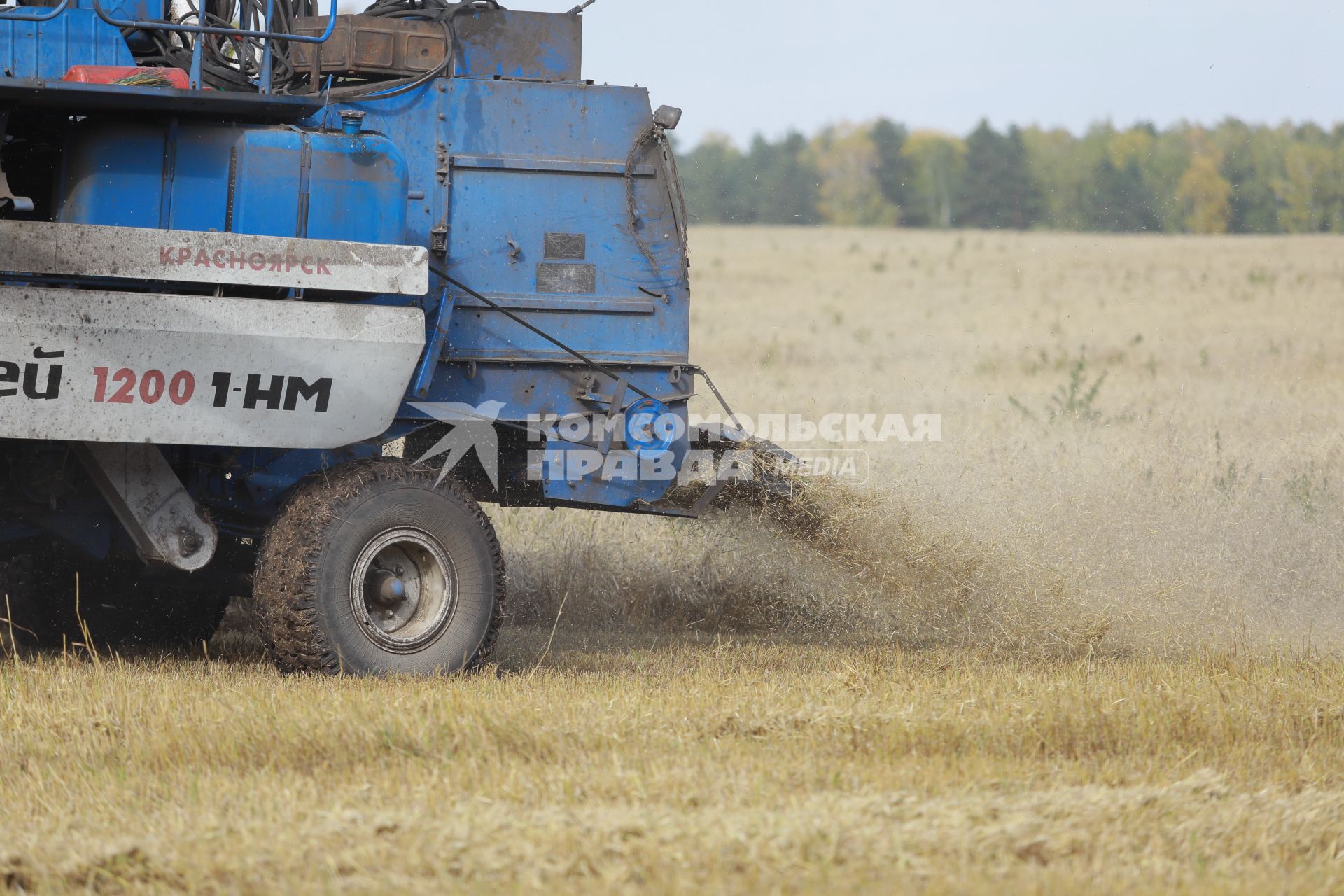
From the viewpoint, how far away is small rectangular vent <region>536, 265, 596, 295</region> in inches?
282

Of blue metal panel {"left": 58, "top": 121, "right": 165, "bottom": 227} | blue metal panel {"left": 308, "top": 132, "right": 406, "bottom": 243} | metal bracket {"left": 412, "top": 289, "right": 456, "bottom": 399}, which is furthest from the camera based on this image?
metal bracket {"left": 412, "top": 289, "right": 456, "bottom": 399}

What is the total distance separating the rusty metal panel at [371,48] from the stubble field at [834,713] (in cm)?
272

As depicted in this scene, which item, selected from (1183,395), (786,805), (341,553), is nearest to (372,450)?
(341,553)

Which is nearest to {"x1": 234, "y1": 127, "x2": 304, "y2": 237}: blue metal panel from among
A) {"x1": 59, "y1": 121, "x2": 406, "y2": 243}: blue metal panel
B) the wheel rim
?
{"x1": 59, "y1": 121, "x2": 406, "y2": 243}: blue metal panel

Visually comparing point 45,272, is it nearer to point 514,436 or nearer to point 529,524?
point 514,436

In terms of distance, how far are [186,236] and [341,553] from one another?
143cm

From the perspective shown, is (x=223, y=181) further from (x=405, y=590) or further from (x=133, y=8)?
(x=405, y=590)

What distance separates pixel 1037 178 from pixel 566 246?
203ft

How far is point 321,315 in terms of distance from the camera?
20.4ft

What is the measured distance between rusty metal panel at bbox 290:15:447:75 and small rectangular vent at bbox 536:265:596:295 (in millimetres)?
1066

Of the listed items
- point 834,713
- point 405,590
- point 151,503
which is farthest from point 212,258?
point 834,713

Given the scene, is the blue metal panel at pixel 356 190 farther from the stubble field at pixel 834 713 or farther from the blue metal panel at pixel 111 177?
the stubble field at pixel 834 713

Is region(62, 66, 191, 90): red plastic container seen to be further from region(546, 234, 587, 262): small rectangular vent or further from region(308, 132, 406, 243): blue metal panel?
region(546, 234, 587, 262): small rectangular vent

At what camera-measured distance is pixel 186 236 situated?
600cm
